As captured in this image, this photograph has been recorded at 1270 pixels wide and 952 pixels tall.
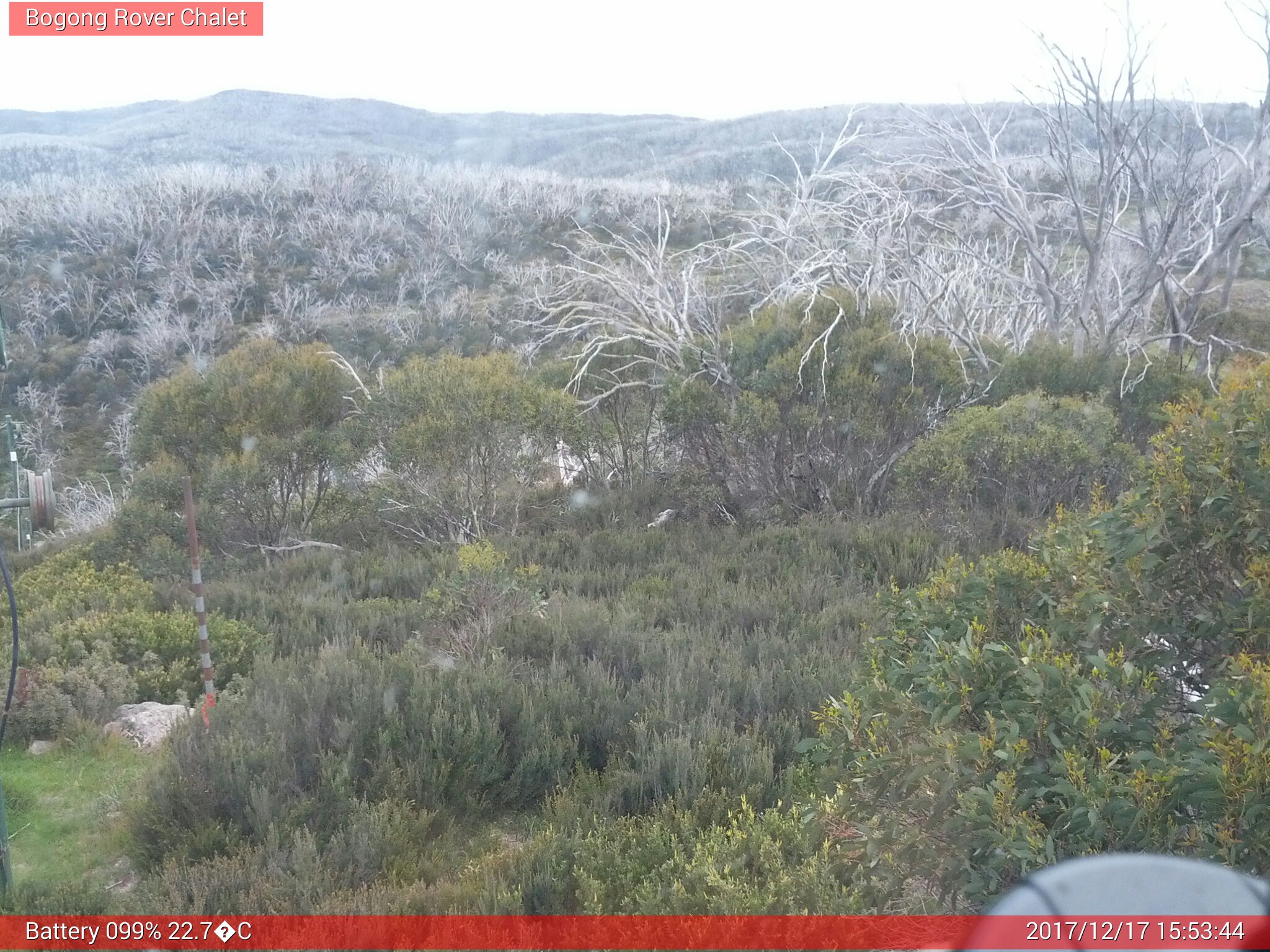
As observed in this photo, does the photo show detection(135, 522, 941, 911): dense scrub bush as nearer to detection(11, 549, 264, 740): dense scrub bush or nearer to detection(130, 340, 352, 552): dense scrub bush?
detection(11, 549, 264, 740): dense scrub bush

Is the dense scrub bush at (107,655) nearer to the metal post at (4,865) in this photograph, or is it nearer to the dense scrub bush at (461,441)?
the metal post at (4,865)

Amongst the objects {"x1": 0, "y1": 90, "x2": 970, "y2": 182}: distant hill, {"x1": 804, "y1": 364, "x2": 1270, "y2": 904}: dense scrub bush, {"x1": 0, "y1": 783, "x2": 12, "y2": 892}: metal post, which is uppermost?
{"x1": 0, "y1": 90, "x2": 970, "y2": 182}: distant hill

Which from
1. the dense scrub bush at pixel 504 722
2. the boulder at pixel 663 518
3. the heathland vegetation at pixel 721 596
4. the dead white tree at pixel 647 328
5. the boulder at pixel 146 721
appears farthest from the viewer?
the dead white tree at pixel 647 328

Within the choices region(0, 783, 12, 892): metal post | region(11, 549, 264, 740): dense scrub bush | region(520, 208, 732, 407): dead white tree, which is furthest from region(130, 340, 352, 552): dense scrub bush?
region(0, 783, 12, 892): metal post

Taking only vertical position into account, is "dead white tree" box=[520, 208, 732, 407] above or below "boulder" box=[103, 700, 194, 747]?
above

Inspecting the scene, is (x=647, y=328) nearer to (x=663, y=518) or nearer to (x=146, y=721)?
(x=663, y=518)

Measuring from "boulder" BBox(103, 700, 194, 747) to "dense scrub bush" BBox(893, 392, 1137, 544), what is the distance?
22.3ft

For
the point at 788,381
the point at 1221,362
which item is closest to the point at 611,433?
the point at 788,381

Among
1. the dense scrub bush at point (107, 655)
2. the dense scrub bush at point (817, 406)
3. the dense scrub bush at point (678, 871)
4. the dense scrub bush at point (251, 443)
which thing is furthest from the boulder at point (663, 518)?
the dense scrub bush at point (678, 871)

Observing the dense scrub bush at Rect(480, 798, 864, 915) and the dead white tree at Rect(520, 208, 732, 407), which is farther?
the dead white tree at Rect(520, 208, 732, 407)

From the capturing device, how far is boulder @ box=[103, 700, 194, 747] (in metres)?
5.45

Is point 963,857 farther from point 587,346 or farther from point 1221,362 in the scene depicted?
point 1221,362

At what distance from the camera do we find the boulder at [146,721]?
545 cm

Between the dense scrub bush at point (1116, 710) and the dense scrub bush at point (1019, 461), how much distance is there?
6.36 metres
